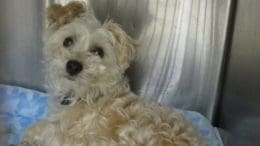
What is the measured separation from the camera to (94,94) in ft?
6.62

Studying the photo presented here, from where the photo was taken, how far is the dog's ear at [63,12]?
1.99m

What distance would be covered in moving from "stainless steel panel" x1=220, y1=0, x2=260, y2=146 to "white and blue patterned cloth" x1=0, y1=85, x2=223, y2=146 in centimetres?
10

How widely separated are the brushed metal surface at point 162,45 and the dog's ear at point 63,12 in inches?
17.8

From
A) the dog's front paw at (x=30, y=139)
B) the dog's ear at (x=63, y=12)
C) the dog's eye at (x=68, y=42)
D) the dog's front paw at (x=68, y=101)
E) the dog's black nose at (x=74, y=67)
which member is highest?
the dog's ear at (x=63, y=12)

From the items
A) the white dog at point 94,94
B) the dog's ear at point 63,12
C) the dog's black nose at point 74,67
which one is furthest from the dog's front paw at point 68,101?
the dog's ear at point 63,12

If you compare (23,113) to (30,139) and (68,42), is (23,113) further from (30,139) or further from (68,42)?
(68,42)

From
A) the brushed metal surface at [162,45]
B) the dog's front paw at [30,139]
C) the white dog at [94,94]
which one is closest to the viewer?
the white dog at [94,94]

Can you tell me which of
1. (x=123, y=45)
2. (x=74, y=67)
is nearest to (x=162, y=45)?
(x=123, y=45)

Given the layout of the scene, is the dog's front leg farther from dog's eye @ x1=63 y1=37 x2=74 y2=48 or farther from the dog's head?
dog's eye @ x1=63 y1=37 x2=74 y2=48

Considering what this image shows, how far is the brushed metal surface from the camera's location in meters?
2.49

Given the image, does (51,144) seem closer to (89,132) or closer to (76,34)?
(89,132)

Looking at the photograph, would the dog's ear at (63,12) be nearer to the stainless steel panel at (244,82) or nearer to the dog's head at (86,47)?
the dog's head at (86,47)

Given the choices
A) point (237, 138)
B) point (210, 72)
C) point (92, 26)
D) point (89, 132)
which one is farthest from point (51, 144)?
point (210, 72)

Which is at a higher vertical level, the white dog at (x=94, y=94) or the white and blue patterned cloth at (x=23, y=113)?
the white dog at (x=94, y=94)
